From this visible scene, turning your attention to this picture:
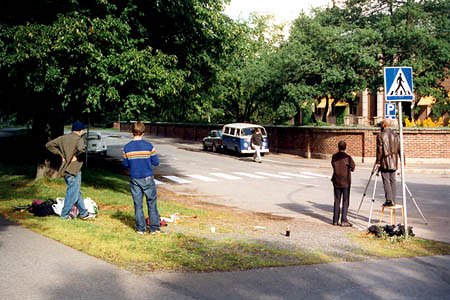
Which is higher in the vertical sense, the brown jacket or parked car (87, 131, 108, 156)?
the brown jacket

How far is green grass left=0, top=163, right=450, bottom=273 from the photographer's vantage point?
7.02 meters

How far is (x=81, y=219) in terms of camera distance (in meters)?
9.98

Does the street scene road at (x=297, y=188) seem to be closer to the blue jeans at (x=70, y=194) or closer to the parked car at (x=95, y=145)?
the parked car at (x=95, y=145)

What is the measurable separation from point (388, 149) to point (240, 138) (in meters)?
22.1

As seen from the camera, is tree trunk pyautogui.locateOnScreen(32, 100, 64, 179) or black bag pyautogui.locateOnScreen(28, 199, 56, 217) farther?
tree trunk pyautogui.locateOnScreen(32, 100, 64, 179)

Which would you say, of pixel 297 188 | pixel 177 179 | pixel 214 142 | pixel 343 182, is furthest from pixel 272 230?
pixel 214 142

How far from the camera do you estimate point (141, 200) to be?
873 cm

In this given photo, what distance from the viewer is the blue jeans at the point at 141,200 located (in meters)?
8.73

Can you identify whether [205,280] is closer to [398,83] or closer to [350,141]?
[398,83]

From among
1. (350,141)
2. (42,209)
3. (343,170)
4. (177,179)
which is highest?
(350,141)

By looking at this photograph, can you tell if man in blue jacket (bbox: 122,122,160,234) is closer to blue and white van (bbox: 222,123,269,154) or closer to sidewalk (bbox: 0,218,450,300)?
sidewalk (bbox: 0,218,450,300)

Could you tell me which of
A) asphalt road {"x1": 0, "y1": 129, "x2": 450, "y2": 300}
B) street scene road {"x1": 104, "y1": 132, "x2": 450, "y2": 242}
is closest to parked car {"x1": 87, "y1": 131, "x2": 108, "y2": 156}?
street scene road {"x1": 104, "y1": 132, "x2": 450, "y2": 242}

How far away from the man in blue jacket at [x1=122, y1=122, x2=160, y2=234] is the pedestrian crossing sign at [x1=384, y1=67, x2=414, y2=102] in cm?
434

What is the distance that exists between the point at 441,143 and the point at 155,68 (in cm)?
1894
